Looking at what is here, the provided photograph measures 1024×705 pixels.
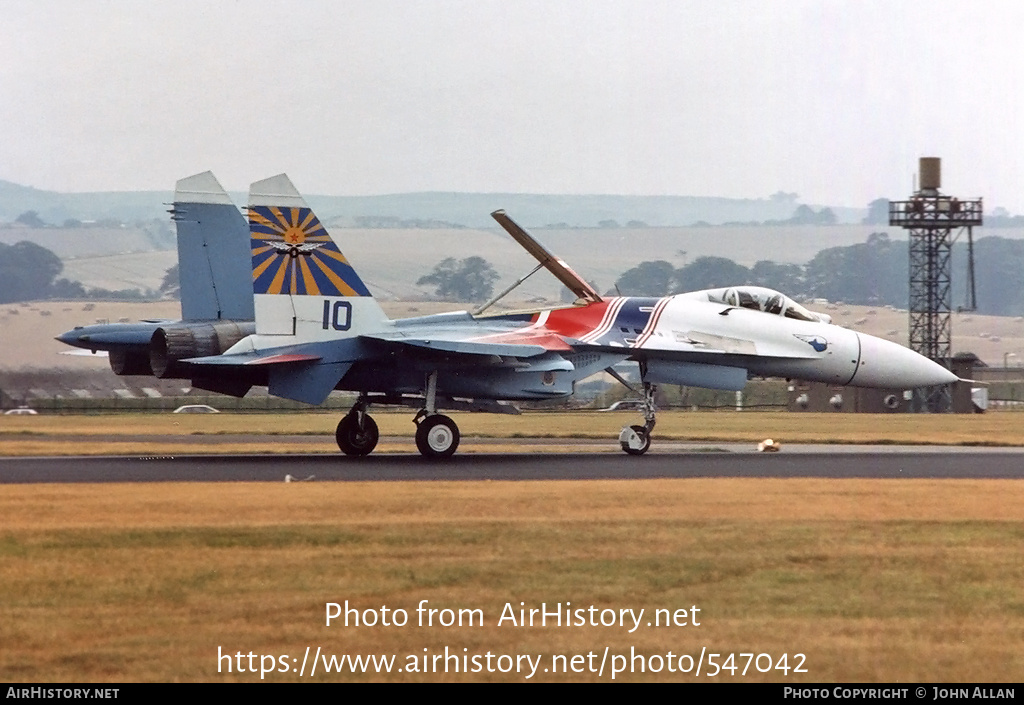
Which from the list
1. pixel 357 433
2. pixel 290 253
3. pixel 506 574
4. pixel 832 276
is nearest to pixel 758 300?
pixel 357 433

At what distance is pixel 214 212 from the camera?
84.8 feet

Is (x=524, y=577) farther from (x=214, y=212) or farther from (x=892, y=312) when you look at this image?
(x=892, y=312)

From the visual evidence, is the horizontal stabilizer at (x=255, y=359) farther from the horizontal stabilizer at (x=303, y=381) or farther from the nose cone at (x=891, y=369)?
the nose cone at (x=891, y=369)

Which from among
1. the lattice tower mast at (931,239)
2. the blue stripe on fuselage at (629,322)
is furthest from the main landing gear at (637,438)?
the lattice tower mast at (931,239)

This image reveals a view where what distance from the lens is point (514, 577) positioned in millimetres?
10391

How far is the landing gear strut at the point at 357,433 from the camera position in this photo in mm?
23516

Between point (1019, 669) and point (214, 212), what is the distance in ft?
65.9

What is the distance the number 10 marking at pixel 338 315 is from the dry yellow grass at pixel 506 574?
618 cm

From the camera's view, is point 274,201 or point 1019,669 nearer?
point 1019,669

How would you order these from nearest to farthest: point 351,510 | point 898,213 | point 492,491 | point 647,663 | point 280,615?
1. point 647,663
2. point 280,615
3. point 351,510
4. point 492,491
5. point 898,213

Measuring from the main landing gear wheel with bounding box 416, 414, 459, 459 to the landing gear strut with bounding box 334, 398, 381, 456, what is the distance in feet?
4.39

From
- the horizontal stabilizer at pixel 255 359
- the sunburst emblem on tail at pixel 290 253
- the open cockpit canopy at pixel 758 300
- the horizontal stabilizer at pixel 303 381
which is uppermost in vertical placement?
the sunburst emblem on tail at pixel 290 253

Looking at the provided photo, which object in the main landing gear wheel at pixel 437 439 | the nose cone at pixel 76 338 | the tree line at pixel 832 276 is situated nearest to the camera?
the main landing gear wheel at pixel 437 439

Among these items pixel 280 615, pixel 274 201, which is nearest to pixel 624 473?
pixel 274 201
